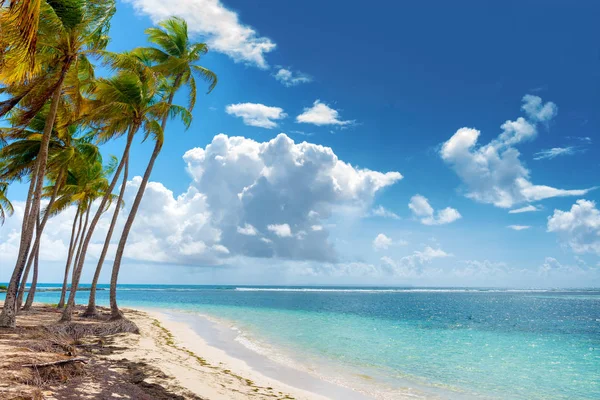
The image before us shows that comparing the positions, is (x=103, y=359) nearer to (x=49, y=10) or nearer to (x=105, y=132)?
(x=49, y=10)

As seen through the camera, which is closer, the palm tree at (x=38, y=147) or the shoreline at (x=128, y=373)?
the shoreline at (x=128, y=373)

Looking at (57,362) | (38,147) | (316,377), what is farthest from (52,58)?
(316,377)

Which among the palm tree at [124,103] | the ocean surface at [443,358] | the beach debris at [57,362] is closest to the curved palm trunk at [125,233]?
the palm tree at [124,103]

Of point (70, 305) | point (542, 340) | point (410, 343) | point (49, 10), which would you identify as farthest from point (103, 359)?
point (542, 340)

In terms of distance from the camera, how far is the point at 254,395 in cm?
866

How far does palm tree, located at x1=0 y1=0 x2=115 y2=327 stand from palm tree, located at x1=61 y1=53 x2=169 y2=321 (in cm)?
171

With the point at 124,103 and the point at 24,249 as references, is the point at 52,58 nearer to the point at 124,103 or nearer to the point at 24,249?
the point at 124,103

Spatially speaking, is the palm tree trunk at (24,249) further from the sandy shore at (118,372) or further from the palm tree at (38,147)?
the palm tree at (38,147)

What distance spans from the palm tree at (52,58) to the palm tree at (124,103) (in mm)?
1714

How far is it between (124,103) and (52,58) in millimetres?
3799

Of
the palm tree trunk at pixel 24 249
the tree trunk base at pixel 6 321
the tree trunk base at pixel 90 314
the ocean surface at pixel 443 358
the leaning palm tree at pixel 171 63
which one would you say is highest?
the leaning palm tree at pixel 171 63

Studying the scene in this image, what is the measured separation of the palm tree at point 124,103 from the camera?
15.8 meters

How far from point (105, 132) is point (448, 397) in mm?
17140

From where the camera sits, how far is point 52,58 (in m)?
12.5
